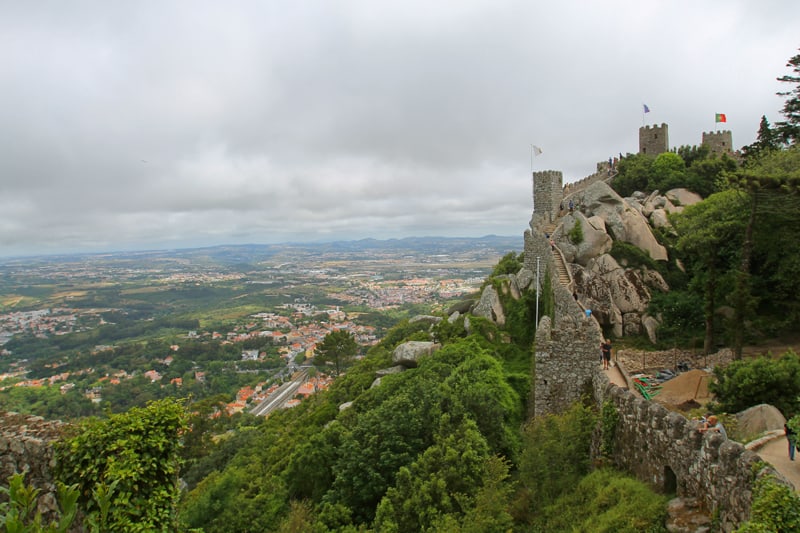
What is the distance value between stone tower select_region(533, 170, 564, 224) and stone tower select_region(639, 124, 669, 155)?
688 inches

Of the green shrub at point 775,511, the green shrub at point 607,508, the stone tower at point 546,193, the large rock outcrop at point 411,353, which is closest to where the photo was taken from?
the green shrub at point 775,511

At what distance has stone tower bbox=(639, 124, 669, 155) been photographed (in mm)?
39969

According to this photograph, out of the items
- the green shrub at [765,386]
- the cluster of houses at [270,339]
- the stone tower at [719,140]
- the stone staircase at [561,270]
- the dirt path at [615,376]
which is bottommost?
the cluster of houses at [270,339]

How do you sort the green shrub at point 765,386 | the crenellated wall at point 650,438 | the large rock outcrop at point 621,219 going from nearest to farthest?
the crenellated wall at point 650,438, the green shrub at point 765,386, the large rock outcrop at point 621,219

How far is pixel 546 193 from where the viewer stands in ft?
97.3

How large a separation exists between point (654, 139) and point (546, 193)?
19487mm

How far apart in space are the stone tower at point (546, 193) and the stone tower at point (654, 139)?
57.4 ft

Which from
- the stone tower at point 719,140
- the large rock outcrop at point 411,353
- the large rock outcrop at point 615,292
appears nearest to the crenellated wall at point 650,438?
the large rock outcrop at point 615,292

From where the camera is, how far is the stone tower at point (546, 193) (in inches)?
1157

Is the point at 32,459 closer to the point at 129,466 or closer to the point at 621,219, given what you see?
the point at 129,466

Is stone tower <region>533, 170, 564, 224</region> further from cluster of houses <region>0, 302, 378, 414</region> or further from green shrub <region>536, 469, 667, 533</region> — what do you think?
cluster of houses <region>0, 302, 378, 414</region>

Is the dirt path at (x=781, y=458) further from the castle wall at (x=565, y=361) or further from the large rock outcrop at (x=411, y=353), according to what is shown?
the large rock outcrop at (x=411, y=353)

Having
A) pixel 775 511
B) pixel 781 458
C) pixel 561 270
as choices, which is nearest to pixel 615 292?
pixel 561 270

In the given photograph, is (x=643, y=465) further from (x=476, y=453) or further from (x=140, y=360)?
(x=140, y=360)
